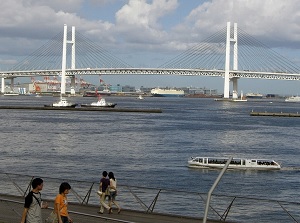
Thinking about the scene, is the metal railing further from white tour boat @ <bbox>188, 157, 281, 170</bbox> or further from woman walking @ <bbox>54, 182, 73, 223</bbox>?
white tour boat @ <bbox>188, 157, 281, 170</bbox>

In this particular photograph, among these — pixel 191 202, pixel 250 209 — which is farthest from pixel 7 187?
pixel 250 209

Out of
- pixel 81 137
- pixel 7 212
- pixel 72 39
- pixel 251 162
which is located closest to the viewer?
pixel 7 212

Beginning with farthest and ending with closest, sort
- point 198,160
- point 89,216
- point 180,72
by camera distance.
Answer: point 180,72 < point 198,160 < point 89,216

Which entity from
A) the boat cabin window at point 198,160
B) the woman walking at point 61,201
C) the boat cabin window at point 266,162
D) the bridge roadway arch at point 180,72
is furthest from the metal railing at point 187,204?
the bridge roadway arch at point 180,72

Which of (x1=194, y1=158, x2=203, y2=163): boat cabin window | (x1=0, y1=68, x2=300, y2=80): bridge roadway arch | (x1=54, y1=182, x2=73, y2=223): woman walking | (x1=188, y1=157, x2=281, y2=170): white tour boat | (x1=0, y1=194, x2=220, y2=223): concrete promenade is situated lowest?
(x1=188, y1=157, x2=281, y2=170): white tour boat

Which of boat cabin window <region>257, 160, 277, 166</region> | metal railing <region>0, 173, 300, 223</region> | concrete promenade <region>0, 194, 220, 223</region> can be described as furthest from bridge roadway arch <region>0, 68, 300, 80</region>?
concrete promenade <region>0, 194, 220, 223</region>

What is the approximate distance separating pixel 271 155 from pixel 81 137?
601 inches

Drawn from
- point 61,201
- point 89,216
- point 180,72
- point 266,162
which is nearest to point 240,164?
point 266,162

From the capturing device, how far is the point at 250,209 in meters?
18.0

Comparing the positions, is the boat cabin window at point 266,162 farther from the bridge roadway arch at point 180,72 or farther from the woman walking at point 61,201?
the bridge roadway arch at point 180,72

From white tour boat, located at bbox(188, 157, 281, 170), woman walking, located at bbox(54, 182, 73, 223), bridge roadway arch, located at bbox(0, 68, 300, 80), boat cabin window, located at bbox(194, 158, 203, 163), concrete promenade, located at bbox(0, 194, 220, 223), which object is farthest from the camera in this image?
bridge roadway arch, located at bbox(0, 68, 300, 80)

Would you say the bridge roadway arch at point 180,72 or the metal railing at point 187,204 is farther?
the bridge roadway arch at point 180,72

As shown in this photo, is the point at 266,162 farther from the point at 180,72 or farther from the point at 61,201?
the point at 180,72

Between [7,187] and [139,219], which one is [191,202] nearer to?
[7,187]
